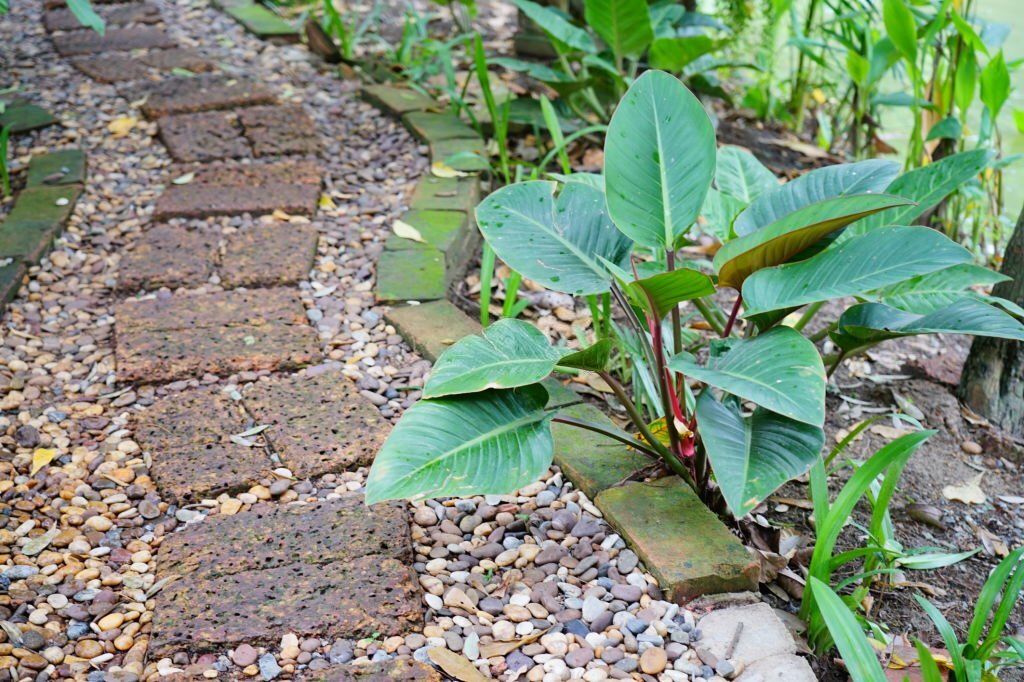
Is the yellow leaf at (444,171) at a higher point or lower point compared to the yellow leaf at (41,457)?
higher

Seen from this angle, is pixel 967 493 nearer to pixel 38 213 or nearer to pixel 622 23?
pixel 622 23

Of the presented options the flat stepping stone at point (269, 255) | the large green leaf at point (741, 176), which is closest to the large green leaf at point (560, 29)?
the flat stepping stone at point (269, 255)

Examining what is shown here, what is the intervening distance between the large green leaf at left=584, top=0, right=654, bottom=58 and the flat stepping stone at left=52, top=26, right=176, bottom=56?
2.07m

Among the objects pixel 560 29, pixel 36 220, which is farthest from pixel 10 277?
pixel 560 29

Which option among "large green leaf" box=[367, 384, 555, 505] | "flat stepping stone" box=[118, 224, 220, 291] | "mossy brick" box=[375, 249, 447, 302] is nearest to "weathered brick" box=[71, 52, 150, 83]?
"flat stepping stone" box=[118, 224, 220, 291]

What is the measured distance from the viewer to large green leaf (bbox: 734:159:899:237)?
1.67 metres

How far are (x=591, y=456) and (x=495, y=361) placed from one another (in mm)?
383

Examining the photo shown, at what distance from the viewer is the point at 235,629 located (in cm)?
146

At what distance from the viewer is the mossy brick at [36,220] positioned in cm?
254

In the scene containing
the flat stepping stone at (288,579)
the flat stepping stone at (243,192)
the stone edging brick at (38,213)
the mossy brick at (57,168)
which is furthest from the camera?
the mossy brick at (57,168)

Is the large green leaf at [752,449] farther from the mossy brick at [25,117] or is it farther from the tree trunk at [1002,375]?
the mossy brick at [25,117]

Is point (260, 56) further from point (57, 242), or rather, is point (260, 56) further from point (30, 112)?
point (57, 242)

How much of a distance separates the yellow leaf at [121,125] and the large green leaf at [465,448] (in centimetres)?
228

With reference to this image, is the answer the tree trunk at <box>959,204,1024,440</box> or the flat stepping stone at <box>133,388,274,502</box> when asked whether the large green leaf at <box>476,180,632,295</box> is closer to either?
the flat stepping stone at <box>133,388,274,502</box>
